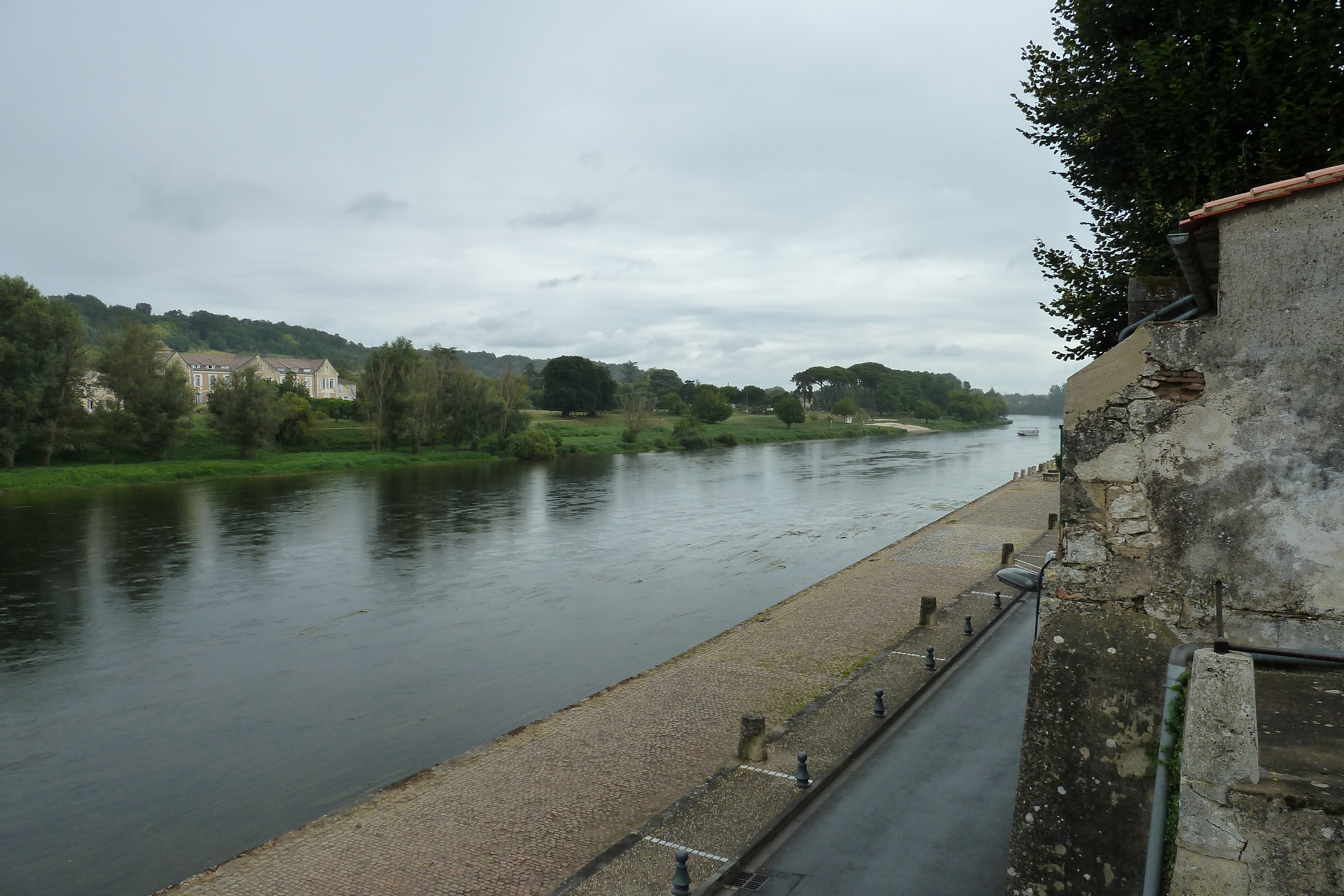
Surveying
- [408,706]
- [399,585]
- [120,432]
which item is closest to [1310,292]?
[408,706]

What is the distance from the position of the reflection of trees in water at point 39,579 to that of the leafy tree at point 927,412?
13303cm

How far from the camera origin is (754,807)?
27.3ft

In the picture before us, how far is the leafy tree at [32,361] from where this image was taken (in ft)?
145

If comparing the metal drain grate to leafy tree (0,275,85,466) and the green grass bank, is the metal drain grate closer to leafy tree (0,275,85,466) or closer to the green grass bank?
the green grass bank

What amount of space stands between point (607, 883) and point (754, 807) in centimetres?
193

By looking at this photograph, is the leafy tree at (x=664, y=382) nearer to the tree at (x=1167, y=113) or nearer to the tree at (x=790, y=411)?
the tree at (x=790, y=411)

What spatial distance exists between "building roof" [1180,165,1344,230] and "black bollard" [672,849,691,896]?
6.07 m

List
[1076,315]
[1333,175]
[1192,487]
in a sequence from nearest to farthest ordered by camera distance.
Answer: [1333,175] < [1192,487] < [1076,315]

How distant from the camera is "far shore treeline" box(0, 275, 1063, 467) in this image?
45656 millimetres

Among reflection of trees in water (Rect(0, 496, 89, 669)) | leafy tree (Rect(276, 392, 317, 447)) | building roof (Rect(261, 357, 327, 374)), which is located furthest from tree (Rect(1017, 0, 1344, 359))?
building roof (Rect(261, 357, 327, 374))

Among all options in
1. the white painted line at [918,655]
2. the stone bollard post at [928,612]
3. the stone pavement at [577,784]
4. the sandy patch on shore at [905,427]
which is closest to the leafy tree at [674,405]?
the sandy patch on shore at [905,427]

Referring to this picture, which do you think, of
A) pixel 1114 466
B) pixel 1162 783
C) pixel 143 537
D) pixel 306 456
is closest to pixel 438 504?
pixel 143 537

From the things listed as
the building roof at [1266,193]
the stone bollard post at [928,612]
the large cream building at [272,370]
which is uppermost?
the large cream building at [272,370]

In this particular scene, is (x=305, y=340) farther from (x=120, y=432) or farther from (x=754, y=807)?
(x=754, y=807)
